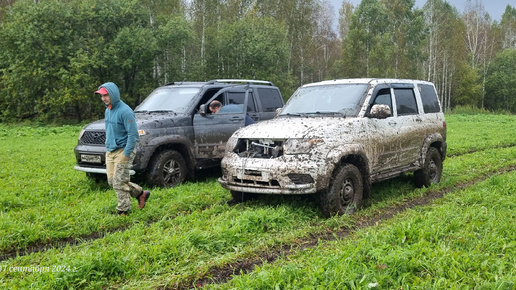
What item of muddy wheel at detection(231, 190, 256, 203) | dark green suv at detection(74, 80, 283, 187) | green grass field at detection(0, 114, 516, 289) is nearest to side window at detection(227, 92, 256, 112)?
dark green suv at detection(74, 80, 283, 187)

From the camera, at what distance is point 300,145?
5.98 metres

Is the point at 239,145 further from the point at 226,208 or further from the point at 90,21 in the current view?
the point at 90,21

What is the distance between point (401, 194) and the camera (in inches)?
308

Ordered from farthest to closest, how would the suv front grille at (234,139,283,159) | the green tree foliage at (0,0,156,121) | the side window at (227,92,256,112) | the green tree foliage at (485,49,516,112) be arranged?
the green tree foliage at (485,49,516,112), the green tree foliage at (0,0,156,121), the side window at (227,92,256,112), the suv front grille at (234,139,283,159)

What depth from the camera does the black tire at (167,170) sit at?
8.04 m

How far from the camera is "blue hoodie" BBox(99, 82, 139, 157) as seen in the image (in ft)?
21.0

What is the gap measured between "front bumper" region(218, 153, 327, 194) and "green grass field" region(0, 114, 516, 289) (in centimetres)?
39

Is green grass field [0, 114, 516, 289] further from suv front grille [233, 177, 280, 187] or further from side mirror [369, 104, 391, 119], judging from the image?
side mirror [369, 104, 391, 119]

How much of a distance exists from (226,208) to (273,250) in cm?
193

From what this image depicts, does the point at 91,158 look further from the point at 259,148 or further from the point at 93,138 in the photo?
the point at 259,148

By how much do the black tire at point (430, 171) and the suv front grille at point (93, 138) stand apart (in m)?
5.96

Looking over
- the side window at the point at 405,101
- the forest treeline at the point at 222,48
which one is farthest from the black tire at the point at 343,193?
the forest treeline at the point at 222,48

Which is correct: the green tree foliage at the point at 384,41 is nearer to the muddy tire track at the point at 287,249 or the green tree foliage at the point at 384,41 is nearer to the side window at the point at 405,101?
the side window at the point at 405,101

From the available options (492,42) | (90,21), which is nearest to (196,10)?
(90,21)
